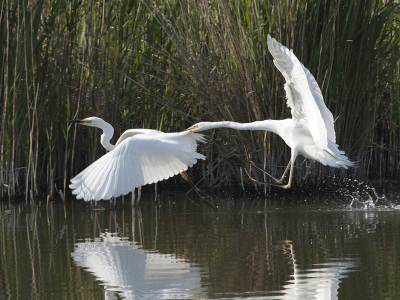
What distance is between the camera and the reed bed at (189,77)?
6.81m

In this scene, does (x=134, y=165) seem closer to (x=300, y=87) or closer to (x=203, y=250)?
(x=203, y=250)

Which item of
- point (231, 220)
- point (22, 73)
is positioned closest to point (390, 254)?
point (231, 220)

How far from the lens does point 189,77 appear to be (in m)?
7.86

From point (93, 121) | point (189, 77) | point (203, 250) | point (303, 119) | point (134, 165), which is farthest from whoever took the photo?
point (189, 77)

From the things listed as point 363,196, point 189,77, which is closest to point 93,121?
point 189,77

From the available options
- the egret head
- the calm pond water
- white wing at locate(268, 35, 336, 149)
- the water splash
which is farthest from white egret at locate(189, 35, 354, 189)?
the egret head

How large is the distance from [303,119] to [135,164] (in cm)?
157

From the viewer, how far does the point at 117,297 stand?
3602 mm

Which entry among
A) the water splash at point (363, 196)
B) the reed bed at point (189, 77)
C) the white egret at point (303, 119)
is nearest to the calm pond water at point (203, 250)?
the water splash at point (363, 196)

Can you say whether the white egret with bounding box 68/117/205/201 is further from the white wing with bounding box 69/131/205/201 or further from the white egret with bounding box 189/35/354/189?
the white egret with bounding box 189/35/354/189

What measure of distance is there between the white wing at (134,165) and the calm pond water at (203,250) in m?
0.42

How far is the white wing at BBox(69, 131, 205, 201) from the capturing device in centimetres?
505

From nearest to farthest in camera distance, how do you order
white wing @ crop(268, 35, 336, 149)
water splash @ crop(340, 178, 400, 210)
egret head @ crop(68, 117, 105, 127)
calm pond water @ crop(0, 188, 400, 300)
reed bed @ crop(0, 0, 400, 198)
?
calm pond water @ crop(0, 188, 400, 300)
white wing @ crop(268, 35, 336, 149)
water splash @ crop(340, 178, 400, 210)
egret head @ crop(68, 117, 105, 127)
reed bed @ crop(0, 0, 400, 198)

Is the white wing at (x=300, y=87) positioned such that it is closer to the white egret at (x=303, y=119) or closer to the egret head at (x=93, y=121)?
the white egret at (x=303, y=119)
